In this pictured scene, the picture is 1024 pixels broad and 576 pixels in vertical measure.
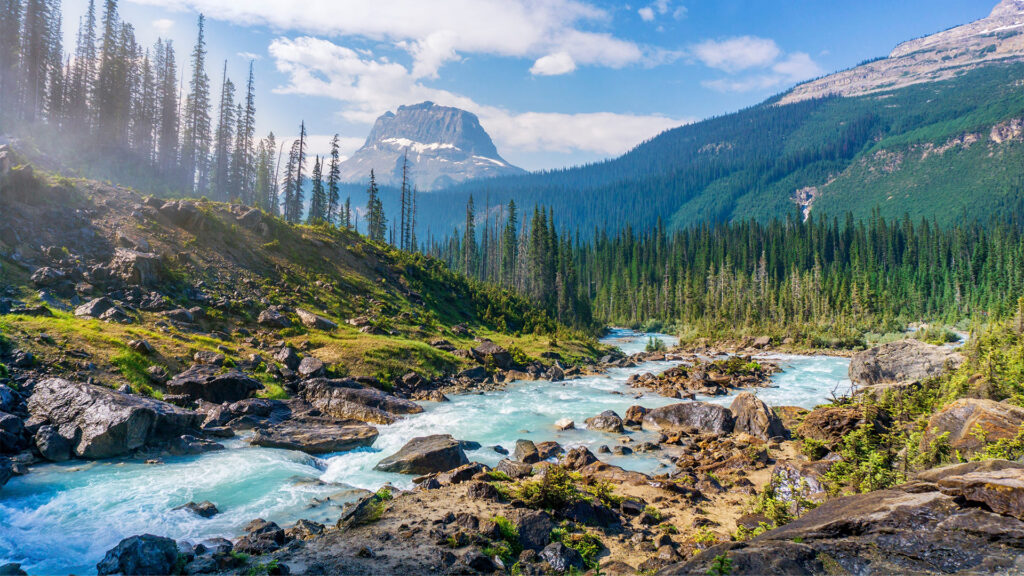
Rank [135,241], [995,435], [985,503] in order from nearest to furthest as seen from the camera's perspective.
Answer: [985,503] < [995,435] < [135,241]

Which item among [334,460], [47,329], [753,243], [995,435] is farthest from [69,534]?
[753,243]

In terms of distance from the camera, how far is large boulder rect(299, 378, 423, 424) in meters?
21.8

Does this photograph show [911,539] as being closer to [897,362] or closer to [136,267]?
[897,362]

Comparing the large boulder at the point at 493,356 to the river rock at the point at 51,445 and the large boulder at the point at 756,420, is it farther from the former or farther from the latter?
the river rock at the point at 51,445

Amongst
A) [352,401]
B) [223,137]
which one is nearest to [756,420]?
[352,401]

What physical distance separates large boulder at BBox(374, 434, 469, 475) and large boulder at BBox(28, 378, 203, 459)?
7713 millimetres

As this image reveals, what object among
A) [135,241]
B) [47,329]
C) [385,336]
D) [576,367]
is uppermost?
[135,241]

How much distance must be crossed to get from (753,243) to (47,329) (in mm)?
153146

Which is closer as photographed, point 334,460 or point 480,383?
point 334,460

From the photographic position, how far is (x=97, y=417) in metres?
14.8

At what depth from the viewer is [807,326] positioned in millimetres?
69250

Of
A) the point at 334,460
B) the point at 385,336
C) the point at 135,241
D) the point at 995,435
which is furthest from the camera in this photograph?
the point at 385,336

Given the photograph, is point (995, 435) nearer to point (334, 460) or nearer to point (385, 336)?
point (334, 460)

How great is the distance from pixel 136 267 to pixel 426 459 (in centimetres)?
2504
